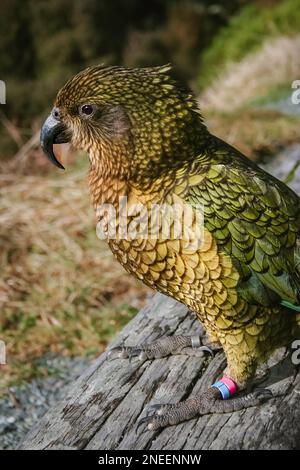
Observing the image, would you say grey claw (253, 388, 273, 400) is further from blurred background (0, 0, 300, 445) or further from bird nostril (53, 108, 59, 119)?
blurred background (0, 0, 300, 445)

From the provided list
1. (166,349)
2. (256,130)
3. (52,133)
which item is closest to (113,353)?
(166,349)

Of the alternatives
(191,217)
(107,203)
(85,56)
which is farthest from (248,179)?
(85,56)

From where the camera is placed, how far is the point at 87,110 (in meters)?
2.62

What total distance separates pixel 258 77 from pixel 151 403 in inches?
332

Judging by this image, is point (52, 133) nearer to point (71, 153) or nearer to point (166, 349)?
point (166, 349)

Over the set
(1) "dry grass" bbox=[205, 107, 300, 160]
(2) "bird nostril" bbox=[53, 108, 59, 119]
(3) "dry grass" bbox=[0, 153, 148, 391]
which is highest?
(2) "bird nostril" bbox=[53, 108, 59, 119]

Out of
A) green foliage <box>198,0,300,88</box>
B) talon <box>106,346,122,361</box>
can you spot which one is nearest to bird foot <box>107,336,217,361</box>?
talon <box>106,346,122,361</box>

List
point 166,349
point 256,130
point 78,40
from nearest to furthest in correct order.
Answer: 1. point 166,349
2. point 256,130
3. point 78,40

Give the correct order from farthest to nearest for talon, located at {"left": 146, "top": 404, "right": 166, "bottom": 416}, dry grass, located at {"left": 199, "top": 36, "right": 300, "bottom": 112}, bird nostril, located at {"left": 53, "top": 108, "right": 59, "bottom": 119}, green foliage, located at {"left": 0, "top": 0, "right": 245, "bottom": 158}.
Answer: green foliage, located at {"left": 0, "top": 0, "right": 245, "bottom": 158}, dry grass, located at {"left": 199, "top": 36, "right": 300, "bottom": 112}, bird nostril, located at {"left": 53, "top": 108, "right": 59, "bottom": 119}, talon, located at {"left": 146, "top": 404, "right": 166, "bottom": 416}

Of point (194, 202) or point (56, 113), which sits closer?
point (194, 202)

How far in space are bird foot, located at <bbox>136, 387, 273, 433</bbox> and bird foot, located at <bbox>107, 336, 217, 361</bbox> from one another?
0.37 m

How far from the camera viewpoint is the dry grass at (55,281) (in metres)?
4.67

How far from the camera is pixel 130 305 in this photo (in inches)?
193

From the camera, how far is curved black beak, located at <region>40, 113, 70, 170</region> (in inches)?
107
